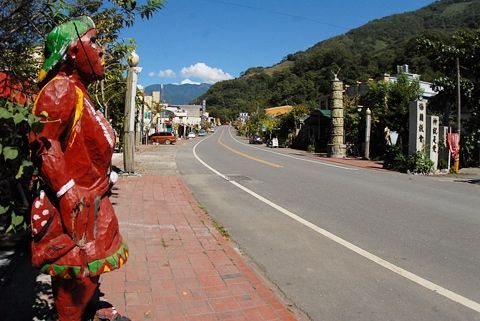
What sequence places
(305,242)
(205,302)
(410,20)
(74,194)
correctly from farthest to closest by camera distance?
(410,20)
(305,242)
(205,302)
(74,194)

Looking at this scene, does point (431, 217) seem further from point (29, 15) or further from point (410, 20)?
point (410, 20)

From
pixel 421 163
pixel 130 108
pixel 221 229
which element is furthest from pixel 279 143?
pixel 221 229

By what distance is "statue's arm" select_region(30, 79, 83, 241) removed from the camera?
244 centimetres

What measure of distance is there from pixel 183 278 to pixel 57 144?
9.47 ft

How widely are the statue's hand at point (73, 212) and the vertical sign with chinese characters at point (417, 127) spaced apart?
A: 18416mm

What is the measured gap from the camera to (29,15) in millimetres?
5359

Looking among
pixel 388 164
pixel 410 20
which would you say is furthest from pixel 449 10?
pixel 388 164

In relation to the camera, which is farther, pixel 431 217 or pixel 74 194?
pixel 431 217

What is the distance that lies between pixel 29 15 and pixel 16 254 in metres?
2.88

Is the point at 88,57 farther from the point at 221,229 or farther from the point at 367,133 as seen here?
the point at 367,133

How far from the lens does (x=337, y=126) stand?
108ft

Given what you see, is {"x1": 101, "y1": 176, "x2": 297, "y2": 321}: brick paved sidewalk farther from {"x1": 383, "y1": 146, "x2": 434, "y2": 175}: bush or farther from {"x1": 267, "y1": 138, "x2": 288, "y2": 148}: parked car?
{"x1": 267, "y1": 138, "x2": 288, "y2": 148}: parked car

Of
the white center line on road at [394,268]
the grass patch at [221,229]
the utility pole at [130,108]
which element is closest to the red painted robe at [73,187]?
the white center line on road at [394,268]

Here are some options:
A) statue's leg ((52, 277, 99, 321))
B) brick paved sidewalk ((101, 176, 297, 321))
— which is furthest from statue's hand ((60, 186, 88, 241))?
brick paved sidewalk ((101, 176, 297, 321))
